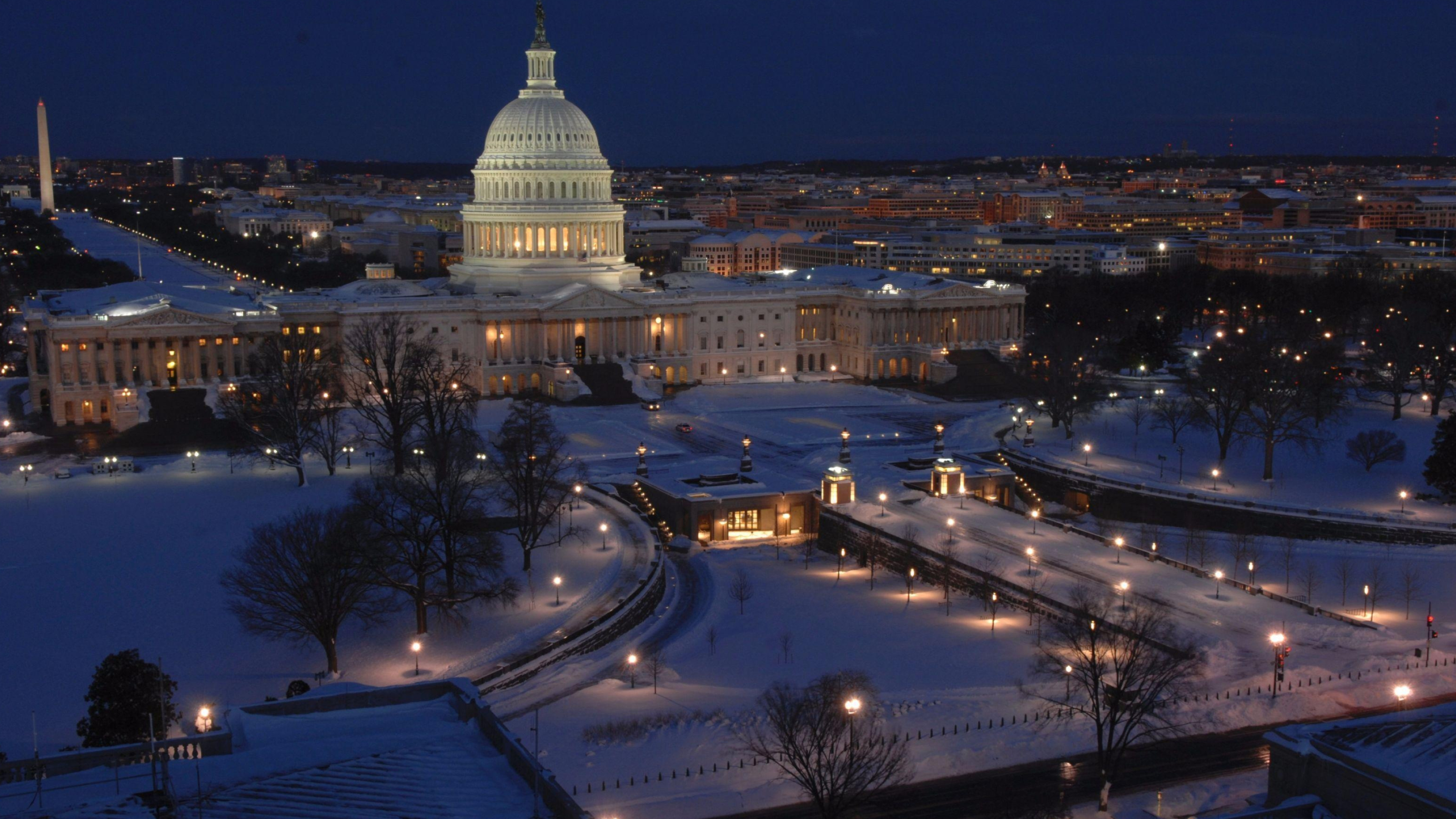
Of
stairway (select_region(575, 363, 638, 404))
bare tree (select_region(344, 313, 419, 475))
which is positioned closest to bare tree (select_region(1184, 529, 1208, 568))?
bare tree (select_region(344, 313, 419, 475))

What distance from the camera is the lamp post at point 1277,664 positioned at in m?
39.1

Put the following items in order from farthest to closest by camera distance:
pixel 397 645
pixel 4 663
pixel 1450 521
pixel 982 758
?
pixel 1450 521 < pixel 397 645 < pixel 4 663 < pixel 982 758

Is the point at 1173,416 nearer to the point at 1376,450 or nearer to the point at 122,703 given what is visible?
the point at 1376,450

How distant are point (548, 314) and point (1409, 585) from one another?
5560 centimetres

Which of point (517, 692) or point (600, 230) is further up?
point (600, 230)

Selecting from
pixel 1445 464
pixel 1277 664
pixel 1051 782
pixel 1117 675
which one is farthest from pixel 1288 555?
pixel 1051 782

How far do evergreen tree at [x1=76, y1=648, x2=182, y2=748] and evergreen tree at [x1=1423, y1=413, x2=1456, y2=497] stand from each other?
49.3m

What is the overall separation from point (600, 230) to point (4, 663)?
2635 inches

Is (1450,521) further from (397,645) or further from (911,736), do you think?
(397,645)

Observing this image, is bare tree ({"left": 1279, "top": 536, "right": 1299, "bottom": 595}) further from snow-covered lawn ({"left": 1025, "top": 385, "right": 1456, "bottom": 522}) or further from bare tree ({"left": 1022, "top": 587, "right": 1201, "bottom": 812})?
bare tree ({"left": 1022, "top": 587, "right": 1201, "bottom": 812})

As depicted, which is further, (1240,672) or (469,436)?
(469,436)

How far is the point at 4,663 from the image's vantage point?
40.1m

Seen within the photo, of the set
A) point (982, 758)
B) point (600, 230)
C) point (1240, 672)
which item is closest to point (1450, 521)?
point (1240, 672)

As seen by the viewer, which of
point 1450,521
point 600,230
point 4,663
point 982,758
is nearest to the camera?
point 982,758
